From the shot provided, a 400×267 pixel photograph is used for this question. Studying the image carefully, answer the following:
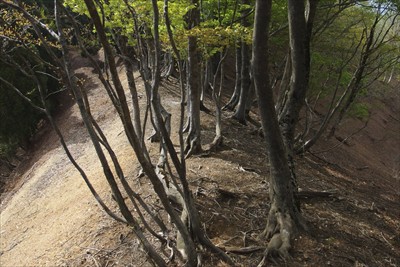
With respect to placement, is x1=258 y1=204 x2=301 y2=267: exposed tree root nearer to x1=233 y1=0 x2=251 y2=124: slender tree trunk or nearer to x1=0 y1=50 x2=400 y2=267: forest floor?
→ x1=0 y1=50 x2=400 y2=267: forest floor

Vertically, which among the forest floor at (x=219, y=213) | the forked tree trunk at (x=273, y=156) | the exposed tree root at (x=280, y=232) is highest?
the forked tree trunk at (x=273, y=156)

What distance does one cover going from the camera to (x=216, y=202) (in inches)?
272

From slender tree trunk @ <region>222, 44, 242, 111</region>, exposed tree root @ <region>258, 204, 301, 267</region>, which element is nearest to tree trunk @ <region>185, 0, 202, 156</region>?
exposed tree root @ <region>258, 204, 301, 267</region>

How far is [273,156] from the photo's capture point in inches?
208

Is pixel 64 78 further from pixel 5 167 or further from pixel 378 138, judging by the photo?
pixel 378 138

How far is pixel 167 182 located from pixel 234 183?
144cm

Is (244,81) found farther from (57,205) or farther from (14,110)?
(14,110)

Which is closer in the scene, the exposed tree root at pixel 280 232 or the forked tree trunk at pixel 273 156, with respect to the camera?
the forked tree trunk at pixel 273 156

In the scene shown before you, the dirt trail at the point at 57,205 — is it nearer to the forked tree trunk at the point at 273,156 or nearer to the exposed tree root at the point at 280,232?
the exposed tree root at the point at 280,232

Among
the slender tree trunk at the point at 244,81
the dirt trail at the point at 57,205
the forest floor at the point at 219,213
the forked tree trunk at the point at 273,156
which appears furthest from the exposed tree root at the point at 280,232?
the slender tree trunk at the point at 244,81

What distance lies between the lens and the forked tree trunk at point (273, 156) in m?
4.75

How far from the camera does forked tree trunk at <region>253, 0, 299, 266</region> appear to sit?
15.6 ft

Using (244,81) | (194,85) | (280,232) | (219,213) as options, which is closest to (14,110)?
(244,81)

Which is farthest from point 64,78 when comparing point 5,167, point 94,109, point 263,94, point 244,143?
point 5,167
